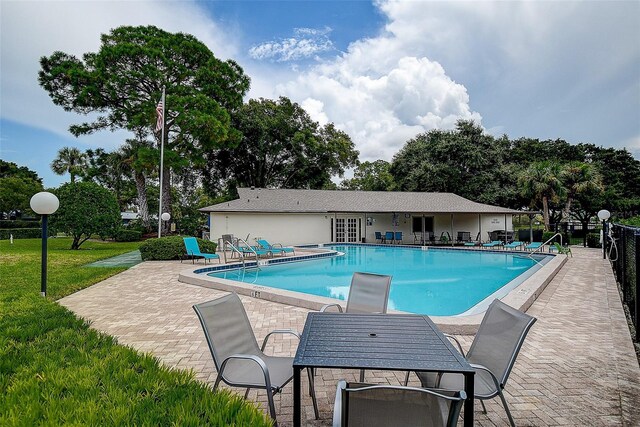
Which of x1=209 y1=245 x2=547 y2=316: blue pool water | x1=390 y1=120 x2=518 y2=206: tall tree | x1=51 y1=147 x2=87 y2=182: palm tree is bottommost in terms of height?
x1=209 y1=245 x2=547 y2=316: blue pool water

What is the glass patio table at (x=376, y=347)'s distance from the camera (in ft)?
7.33

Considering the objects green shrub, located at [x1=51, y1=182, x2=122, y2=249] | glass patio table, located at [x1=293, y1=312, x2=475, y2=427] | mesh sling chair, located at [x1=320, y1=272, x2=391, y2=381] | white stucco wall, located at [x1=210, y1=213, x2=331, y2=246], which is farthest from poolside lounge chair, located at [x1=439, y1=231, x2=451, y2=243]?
glass patio table, located at [x1=293, y1=312, x2=475, y2=427]

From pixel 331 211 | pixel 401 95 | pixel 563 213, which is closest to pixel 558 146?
pixel 563 213

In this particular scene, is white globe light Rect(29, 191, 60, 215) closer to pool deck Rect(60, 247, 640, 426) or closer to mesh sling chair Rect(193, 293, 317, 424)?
pool deck Rect(60, 247, 640, 426)

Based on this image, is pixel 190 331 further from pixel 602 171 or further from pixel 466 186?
pixel 602 171

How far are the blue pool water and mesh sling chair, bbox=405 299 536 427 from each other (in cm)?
484

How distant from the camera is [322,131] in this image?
3672cm

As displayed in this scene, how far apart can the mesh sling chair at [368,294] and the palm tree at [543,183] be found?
25.9 metres

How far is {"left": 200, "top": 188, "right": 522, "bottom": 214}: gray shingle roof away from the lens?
23172mm

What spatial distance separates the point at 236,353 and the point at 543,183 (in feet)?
92.3

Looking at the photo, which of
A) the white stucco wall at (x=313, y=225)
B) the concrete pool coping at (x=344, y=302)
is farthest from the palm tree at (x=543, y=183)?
the concrete pool coping at (x=344, y=302)

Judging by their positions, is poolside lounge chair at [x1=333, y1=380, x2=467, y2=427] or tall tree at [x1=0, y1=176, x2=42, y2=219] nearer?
poolside lounge chair at [x1=333, y1=380, x2=467, y2=427]

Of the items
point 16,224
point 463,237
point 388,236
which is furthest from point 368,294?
point 16,224

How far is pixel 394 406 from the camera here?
6.80ft
